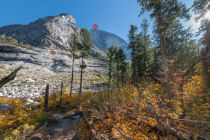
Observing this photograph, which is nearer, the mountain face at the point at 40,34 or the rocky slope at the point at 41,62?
the rocky slope at the point at 41,62

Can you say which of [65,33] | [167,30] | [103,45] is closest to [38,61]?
[167,30]

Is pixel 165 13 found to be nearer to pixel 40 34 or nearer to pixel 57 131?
pixel 57 131

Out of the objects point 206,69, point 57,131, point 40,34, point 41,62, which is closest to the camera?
point 57,131

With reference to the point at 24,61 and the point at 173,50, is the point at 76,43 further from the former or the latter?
the point at 24,61

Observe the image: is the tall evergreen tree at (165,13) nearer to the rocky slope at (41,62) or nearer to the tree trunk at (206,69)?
the tree trunk at (206,69)

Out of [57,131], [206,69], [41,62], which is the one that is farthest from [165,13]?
[41,62]

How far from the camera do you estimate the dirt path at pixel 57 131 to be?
436 cm

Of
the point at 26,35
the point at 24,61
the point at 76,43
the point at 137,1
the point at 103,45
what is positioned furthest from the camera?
the point at 103,45

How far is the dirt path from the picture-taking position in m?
4.36

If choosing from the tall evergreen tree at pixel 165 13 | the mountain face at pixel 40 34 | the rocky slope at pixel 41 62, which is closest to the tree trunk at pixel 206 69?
the tall evergreen tree at pixel 165 13

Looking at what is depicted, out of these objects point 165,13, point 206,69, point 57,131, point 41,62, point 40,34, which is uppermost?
point 40,34

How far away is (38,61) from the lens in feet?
165

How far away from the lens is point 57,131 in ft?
17.7

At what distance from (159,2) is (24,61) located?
6698 centimetres
